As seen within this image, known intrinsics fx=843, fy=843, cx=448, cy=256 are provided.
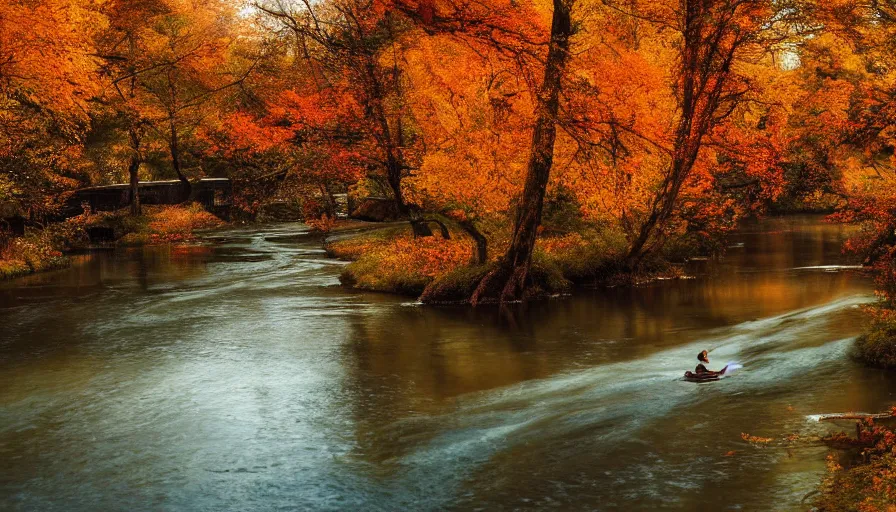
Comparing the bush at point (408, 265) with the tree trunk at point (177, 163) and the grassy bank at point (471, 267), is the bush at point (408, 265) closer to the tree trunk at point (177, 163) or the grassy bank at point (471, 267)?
the grassy bank at point (471, 267)

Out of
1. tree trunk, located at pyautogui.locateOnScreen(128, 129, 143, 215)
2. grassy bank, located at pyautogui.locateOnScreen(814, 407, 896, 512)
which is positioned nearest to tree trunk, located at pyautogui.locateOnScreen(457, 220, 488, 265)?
grassy bank, located at pyautogui.locateOnScreen(814, 407, 896, 512)

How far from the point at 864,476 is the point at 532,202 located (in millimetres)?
13893

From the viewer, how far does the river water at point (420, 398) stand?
30.6 feet

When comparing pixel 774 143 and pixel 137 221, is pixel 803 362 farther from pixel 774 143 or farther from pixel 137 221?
pixel 137 221

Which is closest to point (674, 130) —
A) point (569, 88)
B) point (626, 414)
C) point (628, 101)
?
point (628, 101)

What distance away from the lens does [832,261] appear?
91.4 feet

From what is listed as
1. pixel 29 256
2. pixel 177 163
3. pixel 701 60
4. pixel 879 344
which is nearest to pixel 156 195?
pixel 177 163

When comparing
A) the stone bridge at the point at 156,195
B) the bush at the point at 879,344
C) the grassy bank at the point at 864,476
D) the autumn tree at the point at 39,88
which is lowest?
the grassy bank at the point at 864,476

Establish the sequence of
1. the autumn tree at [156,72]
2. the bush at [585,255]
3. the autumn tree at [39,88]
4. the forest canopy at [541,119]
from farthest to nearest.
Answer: the autumn tree at [156,72] < the bush at [585,255] < the autumn tree at [39,88] < the forest canopy at [541,119]

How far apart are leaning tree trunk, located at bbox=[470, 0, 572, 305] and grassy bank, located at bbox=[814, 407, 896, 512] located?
1189 cm

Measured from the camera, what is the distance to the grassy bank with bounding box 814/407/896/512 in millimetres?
7387

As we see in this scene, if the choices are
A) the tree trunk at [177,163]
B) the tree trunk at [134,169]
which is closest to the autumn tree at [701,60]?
the tree trunk at [177,163]

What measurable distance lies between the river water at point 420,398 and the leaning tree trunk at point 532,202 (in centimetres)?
94

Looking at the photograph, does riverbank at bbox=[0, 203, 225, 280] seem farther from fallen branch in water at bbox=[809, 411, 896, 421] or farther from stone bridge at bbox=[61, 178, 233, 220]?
fallen branch in water at bbox=[809, 411, 896, 421]
